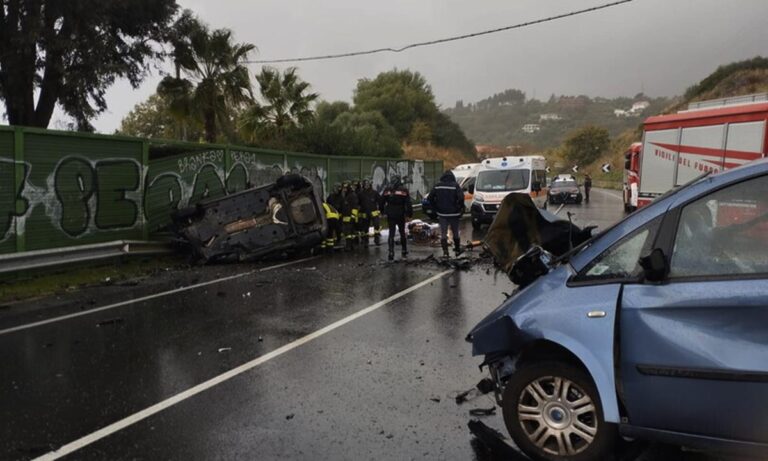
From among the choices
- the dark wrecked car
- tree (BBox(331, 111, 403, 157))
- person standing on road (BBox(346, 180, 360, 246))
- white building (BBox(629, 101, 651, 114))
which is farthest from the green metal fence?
white building (BBox(629, 101, 651, 114))

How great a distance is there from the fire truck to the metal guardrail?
35.8 ft

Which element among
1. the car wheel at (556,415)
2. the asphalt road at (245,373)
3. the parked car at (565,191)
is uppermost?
the car wheel at (556,415)

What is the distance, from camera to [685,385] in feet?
9.35

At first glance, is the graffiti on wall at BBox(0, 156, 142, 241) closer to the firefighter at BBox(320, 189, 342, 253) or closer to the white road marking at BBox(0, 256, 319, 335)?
the white road marking at BBox(0, 256, 319, 335)

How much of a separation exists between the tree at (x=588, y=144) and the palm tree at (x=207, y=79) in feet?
222

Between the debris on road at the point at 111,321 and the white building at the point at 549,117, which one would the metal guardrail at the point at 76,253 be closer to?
the debris on road at the point at 111,321

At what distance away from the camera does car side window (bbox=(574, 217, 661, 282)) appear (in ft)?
10.4

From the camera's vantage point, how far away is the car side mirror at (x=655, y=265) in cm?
294

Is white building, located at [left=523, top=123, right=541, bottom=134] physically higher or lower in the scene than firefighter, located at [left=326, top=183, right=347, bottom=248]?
higher

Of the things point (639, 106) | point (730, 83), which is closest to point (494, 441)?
point (730, 83)

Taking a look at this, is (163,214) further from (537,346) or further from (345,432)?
(537,346)

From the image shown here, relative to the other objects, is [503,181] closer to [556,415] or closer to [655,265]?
[556,415]

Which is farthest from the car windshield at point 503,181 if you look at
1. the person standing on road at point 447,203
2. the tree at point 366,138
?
the tree at point 366,138

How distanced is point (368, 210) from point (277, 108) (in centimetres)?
1207
